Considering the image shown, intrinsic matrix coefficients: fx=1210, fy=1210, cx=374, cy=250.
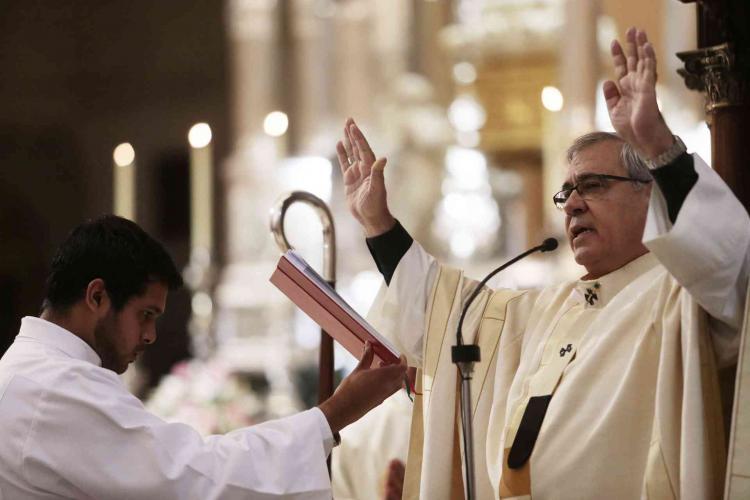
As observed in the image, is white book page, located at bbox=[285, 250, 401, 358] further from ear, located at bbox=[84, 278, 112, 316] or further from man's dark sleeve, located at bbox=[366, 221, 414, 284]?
man's dark sleeve, located at bbox=[366, 221, 414, 284]

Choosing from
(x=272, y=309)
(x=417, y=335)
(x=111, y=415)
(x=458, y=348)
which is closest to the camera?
(x=111, y=415)

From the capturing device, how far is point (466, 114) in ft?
33.1

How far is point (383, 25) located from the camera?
10.8 meters

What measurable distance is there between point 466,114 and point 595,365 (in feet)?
22.4

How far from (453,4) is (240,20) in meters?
2.10

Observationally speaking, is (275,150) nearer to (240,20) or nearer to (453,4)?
(240,20)

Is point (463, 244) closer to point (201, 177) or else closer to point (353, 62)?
point (353, 62)

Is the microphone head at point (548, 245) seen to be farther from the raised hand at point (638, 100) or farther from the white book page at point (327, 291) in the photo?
the white book page at point (327, 291)

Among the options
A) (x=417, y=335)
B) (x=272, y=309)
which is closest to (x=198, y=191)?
(x=272, y=309)

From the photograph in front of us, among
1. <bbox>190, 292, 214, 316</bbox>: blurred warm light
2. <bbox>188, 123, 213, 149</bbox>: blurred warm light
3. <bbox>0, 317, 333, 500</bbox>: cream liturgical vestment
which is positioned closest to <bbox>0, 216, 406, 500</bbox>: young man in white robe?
<bbox>0, 317, 333, 500</bbox>: cream liturgical vestment

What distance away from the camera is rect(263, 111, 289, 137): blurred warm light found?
9.82 m

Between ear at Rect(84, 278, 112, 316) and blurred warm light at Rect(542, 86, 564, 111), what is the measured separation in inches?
259

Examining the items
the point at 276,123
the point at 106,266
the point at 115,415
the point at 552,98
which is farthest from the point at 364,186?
the point at 276,123

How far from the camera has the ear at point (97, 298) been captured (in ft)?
9.78
